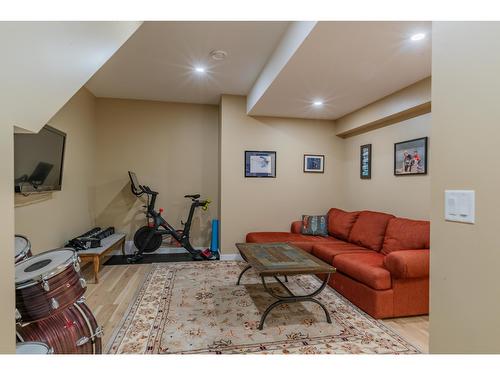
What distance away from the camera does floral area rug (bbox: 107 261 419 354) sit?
6.56ft

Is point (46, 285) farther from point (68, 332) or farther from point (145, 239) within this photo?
point (145, 239)

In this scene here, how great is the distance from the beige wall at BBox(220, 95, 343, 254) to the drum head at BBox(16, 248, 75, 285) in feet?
9.26

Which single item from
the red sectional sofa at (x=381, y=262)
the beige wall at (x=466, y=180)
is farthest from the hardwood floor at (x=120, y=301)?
the beige wall at (x=466, y=180)

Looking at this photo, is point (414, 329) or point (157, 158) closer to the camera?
point (414, 329)

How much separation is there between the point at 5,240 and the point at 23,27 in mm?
745

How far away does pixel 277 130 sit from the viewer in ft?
15.4

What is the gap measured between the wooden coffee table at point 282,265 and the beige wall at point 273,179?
52.9 inches

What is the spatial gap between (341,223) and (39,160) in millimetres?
4011

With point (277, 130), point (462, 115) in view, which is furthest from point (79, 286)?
point (277, 130)

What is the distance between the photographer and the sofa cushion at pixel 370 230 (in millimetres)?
3372

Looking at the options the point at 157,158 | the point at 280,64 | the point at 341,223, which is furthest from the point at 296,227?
the point at 157,158

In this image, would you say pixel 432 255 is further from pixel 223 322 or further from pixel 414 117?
pixel 414 117

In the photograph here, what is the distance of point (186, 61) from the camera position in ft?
10.5

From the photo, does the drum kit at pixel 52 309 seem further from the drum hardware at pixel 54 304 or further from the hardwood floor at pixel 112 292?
the hardwood floor at pixel 112 292
